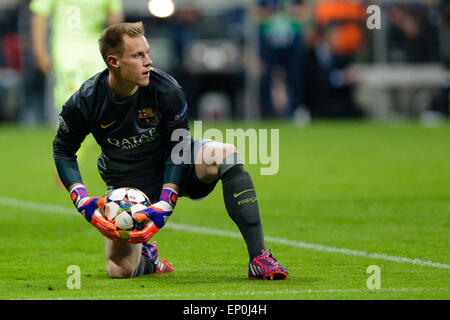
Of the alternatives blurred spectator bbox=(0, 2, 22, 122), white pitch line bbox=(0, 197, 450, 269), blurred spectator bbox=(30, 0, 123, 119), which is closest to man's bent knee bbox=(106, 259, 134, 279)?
white pitch line bbox=(0, 197, 450, 269)

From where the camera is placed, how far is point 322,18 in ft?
72.6

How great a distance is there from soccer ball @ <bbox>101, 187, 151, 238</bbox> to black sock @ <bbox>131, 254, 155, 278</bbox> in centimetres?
41

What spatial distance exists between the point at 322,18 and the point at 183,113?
16.9 m

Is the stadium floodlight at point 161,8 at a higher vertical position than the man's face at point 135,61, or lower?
higher

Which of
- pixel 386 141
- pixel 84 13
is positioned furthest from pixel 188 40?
pixel 84 13

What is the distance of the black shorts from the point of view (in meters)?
5.73

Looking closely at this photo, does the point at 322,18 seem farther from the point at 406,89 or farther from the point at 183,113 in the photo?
the point at 183,113

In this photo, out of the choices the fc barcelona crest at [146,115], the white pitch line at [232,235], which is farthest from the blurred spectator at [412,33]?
the fc barcelona crest at [146,115]

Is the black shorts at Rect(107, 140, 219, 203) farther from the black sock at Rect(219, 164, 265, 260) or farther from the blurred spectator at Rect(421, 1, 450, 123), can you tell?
the blurred spectator at Rect(421, 1, 450, 123)

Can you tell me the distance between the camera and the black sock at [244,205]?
548cm

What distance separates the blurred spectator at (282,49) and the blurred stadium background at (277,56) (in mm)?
22

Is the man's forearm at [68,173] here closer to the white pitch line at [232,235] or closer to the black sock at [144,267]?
the black sock at [144,267]

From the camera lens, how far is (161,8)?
72.5ft

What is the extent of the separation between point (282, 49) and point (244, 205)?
16967 millimetres
